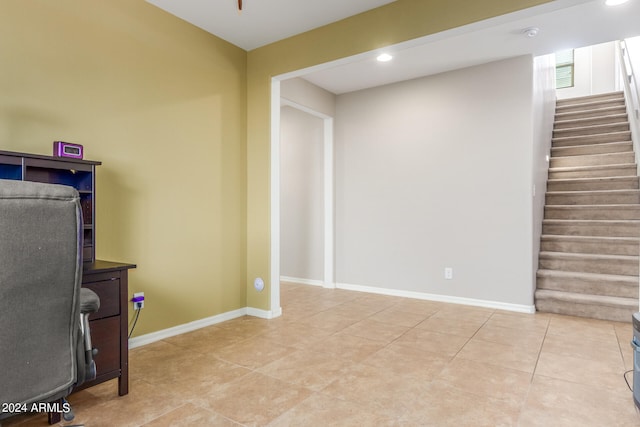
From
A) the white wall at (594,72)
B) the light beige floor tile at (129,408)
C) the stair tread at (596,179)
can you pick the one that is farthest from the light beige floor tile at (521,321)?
the white wall at (594,72)

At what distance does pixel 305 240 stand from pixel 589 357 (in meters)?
3.59

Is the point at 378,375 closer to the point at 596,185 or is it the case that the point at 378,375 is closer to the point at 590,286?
the point at 590,286

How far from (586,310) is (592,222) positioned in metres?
1.19

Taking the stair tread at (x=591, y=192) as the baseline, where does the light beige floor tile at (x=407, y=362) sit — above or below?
below

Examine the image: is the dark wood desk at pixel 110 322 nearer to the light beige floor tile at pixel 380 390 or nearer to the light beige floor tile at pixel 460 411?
the light beige floor tile at pixel 380 390

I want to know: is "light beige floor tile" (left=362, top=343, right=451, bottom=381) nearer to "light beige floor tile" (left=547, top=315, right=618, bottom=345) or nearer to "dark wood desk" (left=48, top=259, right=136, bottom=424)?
"light beige floor tile" (left=547, top=315, right=618, bottom=345)

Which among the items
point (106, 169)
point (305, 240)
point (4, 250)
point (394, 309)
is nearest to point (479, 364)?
point (394, 309)

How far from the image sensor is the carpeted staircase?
377 centimetres

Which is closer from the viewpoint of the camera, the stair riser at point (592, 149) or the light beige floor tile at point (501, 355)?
the light beige floor tile at point (501, 355)

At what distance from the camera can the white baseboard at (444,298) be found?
12.8 ft

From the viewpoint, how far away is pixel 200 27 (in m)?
3.36

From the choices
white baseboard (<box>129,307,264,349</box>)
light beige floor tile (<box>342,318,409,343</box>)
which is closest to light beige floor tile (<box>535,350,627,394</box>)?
light beige floor tile (<box>342,318,409,343</box>)

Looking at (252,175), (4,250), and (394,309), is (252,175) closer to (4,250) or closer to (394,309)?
(394,309)

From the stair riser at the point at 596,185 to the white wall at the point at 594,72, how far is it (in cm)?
359
